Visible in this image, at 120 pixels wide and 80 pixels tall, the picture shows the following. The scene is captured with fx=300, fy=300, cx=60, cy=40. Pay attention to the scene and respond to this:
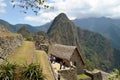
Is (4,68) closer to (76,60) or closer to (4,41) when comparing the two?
(4,41)

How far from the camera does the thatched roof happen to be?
165ft

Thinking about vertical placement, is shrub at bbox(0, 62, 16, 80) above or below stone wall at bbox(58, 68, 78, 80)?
above

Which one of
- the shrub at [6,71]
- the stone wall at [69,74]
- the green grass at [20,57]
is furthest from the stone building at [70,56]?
the shrub at [6,71]

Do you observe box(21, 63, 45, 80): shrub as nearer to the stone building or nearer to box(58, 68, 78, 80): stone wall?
box(58, 68, 78, 80): stone wall

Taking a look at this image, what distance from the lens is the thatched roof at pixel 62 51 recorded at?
165ft

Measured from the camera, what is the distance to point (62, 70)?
39.8m

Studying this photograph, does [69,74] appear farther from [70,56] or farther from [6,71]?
[6,71]

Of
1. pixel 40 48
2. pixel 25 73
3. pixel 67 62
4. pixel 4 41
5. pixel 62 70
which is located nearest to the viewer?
pixel 25 73

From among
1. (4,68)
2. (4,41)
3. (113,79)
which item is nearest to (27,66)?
(4,68)

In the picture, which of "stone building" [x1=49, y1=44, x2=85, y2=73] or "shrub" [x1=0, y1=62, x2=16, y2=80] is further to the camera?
"stone building" [x1=49, y1=44, x2=85, y2=73]

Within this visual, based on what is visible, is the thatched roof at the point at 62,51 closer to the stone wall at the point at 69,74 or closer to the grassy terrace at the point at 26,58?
the stone wall at the point at 69,74

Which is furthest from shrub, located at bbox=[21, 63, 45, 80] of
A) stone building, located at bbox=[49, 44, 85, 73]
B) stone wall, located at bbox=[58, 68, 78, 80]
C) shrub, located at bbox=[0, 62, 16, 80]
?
stone building, located at bbox=[49, 44, 85, 73]

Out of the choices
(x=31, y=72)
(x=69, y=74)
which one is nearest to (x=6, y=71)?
(x=31, y=72)

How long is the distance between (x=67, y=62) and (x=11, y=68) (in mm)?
28482
